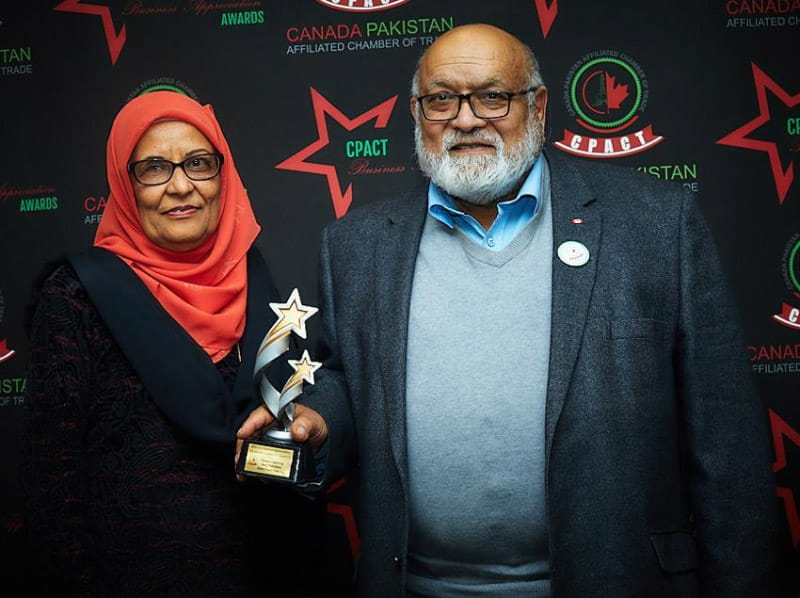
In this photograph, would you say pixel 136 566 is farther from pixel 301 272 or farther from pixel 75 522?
pixel 301 272

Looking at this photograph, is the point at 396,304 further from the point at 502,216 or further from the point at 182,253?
the point at 182,253

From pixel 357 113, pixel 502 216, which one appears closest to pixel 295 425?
pixel 502 216

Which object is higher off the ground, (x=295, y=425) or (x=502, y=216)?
(x=502, y=216)

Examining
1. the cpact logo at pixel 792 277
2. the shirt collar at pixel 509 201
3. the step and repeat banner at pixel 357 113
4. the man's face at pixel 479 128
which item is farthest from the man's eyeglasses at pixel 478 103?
the cpact logo at pixel 792 277

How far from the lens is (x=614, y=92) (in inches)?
101

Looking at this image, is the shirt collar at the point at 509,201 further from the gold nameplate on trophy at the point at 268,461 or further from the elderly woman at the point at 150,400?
the gold nameplate on trophy at the point at 268,461

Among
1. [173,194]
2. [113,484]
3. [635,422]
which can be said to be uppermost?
[173,194]

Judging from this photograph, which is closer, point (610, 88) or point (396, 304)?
point (396, 304)

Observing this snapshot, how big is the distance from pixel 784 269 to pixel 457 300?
1.41 m

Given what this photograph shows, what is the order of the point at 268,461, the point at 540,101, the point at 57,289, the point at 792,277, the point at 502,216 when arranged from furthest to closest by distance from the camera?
the point at 792,277 < the point at 540,101 < the point at 502,216 < the point at 57,289 < the point at 268,461

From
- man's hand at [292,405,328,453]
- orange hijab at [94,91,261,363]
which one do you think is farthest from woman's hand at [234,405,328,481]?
orange hijab at [94,91,261,363]

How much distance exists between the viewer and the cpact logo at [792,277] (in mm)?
2537

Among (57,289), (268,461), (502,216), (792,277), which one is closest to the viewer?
(268,461)

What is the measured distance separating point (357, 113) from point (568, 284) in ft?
4.17
